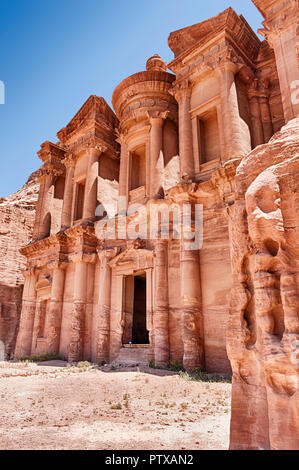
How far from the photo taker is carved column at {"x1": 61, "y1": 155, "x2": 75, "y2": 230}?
1681 cm

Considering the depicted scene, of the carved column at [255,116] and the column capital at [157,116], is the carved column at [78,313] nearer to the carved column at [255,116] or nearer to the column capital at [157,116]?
the column capital at [157,116]

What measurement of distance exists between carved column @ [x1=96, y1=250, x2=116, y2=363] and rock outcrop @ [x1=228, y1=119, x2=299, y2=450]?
10476 millimetres

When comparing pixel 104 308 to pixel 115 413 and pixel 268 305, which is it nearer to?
pixel 115 413

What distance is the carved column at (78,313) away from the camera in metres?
13.1

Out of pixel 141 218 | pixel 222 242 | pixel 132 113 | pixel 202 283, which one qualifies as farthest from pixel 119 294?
pixel 132 113

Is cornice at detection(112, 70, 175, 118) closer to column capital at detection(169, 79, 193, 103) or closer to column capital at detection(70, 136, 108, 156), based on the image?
column capital at detection(169, 79, 193, 103)

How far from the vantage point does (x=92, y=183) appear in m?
15.6

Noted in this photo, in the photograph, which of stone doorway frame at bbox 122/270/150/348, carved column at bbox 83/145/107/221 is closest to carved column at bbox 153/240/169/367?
stone doorway frame at bbox 122/270/150/348

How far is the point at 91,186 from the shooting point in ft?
51.0

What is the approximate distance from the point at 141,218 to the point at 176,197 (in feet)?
8.06

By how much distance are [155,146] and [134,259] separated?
15.0 feet

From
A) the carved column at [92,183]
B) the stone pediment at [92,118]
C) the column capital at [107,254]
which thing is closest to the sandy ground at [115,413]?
the column capital at [107,254]

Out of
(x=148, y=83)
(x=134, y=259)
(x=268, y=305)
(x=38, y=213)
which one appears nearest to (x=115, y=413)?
(x=268, y=305)

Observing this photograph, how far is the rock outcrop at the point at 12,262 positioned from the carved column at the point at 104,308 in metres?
9.14
